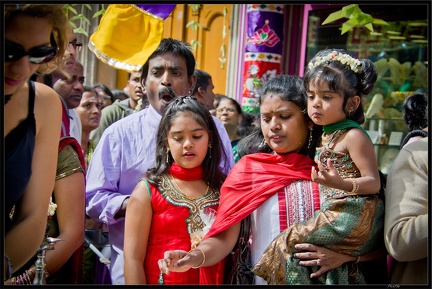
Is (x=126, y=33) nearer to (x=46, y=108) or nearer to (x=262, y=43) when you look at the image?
(x=46, y=108)

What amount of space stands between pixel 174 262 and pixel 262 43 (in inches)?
169

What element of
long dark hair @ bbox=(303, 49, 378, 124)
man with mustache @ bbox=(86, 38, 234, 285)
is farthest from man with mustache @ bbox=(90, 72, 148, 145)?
long dark hair @ bbox=(303, 49, 378, 124)

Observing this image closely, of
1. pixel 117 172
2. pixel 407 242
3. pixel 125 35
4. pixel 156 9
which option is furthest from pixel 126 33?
pixel 407 242

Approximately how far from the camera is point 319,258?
7.29ft

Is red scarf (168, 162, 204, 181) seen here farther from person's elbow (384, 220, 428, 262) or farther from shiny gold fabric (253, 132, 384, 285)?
person's elbow (384, 220, 428, 262)

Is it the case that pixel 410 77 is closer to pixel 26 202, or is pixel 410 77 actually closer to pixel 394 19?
pixel 394 19

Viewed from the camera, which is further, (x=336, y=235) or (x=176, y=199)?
(x=176, y=199)

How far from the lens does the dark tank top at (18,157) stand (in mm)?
1656

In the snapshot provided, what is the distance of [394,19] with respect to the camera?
5742 millimetres

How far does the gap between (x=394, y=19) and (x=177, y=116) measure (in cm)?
386

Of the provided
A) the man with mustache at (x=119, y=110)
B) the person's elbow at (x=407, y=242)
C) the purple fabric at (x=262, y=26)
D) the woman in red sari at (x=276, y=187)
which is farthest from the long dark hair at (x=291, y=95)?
the purple fabric at (x=262, y=26)

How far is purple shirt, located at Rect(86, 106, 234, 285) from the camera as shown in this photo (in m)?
2.64

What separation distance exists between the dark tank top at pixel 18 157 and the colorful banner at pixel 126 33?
1.52m

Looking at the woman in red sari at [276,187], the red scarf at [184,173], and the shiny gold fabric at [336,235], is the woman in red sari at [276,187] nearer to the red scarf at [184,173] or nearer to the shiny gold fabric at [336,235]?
the shiny gold fabric at [336,235]
